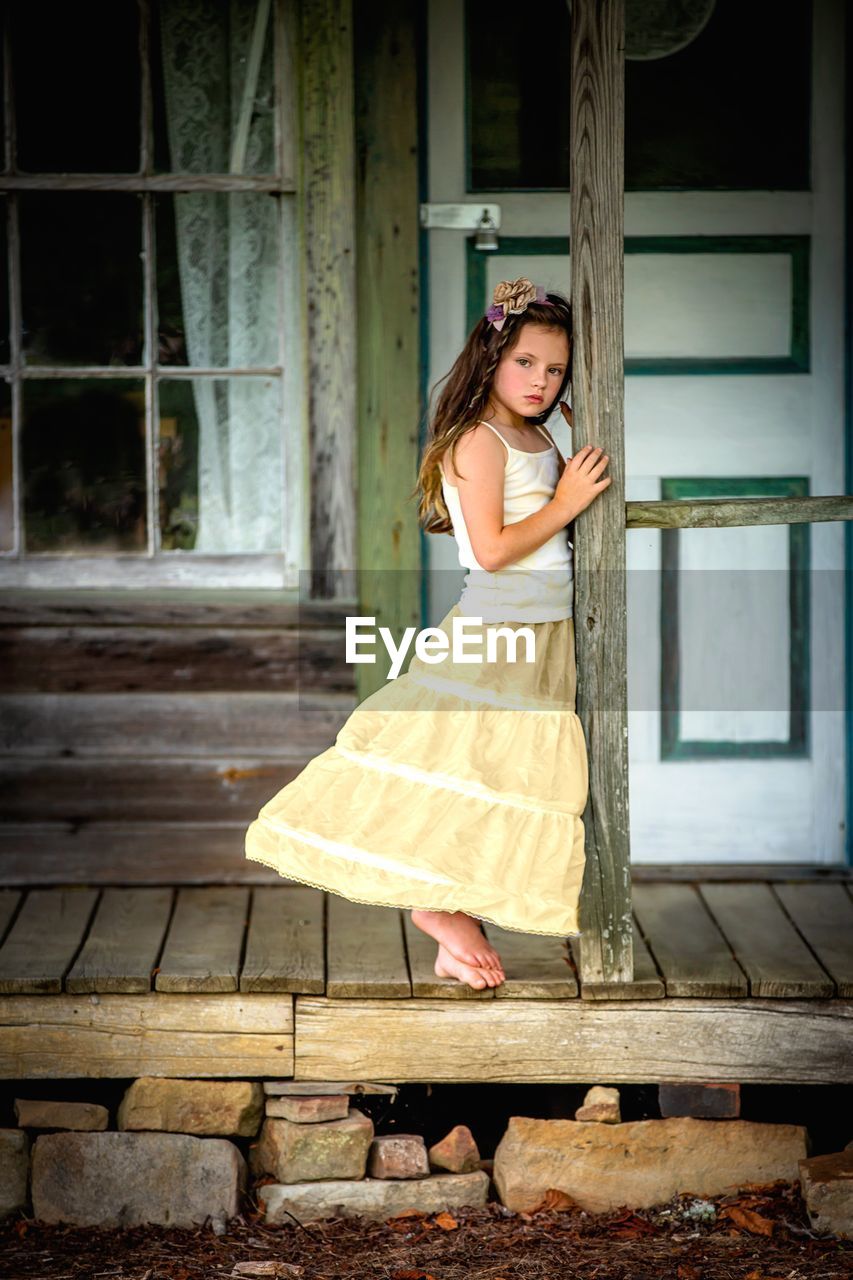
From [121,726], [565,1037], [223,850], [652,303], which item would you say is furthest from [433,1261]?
[652,303]

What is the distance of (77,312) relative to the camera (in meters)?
4.13

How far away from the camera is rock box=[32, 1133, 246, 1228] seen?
334 cm

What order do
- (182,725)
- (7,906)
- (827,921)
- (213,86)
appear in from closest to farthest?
(827,921) < (7,906) < (213,86) < (182,725)

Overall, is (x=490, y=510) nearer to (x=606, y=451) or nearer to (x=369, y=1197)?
(x=606, y=451)

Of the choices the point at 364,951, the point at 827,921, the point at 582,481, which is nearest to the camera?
the point at 582,481

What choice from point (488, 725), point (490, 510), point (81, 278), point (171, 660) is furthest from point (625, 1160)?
point (81, 278)

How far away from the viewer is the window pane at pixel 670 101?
4.09 metres

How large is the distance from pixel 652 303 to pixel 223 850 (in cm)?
198

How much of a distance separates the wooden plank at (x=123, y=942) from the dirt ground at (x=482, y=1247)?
1.85ft

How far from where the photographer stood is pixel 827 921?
150 inches

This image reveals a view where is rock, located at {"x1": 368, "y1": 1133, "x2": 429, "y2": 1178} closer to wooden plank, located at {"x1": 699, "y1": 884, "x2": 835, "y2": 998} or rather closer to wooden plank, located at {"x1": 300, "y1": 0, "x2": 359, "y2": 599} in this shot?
wooden plank, located at {"x1": 699, "y1": 884, "x2": 835, "y2": 998}

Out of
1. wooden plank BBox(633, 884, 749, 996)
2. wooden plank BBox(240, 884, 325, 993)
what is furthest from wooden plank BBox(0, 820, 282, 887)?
wooden plank BBox(633, 884, 749, 996)

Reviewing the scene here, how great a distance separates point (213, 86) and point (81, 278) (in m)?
0.64

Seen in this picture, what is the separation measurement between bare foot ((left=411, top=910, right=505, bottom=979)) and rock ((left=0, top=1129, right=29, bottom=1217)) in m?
1.05
